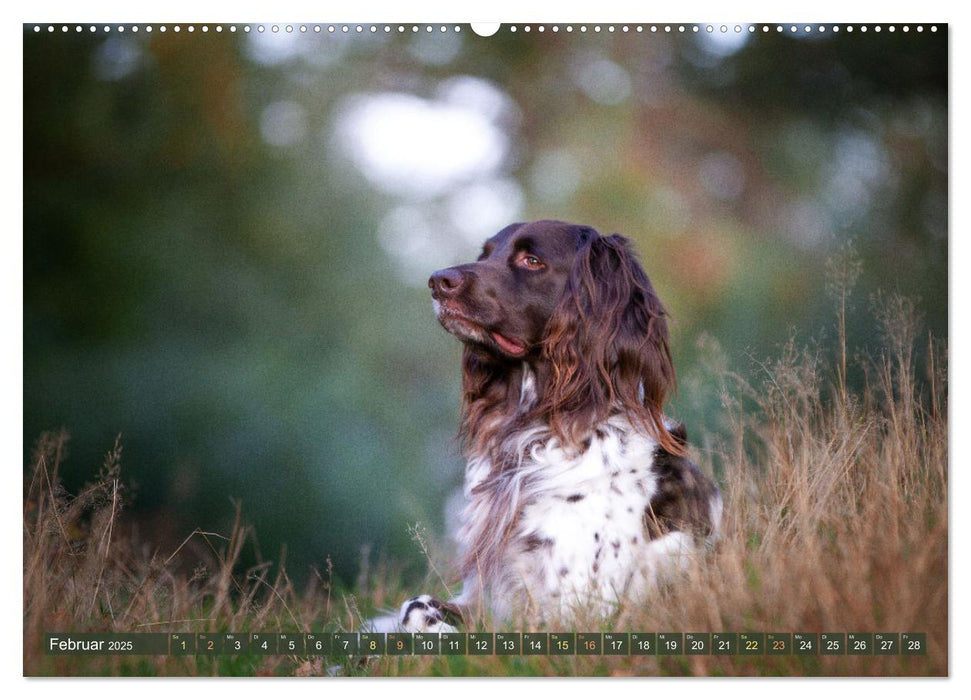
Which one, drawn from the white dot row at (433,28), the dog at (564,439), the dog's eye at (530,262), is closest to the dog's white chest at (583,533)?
the dog at (564,439)

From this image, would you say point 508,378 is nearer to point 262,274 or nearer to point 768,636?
point 768,636

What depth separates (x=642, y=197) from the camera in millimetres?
4055

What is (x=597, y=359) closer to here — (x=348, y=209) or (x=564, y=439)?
(x=564, y=439)

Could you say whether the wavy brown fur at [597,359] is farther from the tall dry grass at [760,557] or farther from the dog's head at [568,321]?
the tall dry grass at [760,557]

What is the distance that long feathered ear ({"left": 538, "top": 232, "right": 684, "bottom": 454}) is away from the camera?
287cm

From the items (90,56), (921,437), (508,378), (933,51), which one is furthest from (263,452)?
(933,51)

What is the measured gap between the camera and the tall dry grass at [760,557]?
243 cm

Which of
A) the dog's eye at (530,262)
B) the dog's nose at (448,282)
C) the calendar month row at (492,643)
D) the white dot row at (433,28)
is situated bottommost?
the calendar month row at (492,643)

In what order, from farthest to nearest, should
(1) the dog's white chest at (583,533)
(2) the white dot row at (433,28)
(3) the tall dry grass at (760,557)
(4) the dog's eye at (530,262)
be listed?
1. (4) the dog's eye at (530,262)
2. (2) the white dot row at (433,28)
3. (1) the dog's white chest at (583,533)
4. (3) the tall dry grass at (760,557)

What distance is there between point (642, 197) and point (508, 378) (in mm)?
1425

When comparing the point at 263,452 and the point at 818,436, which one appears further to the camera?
the point at 263,452

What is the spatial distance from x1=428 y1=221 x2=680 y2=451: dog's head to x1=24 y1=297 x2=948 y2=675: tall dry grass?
0.39 m

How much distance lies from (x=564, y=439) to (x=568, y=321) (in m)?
0.39

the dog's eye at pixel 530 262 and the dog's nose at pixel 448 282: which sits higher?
the dog's eye at pixel 530 262
